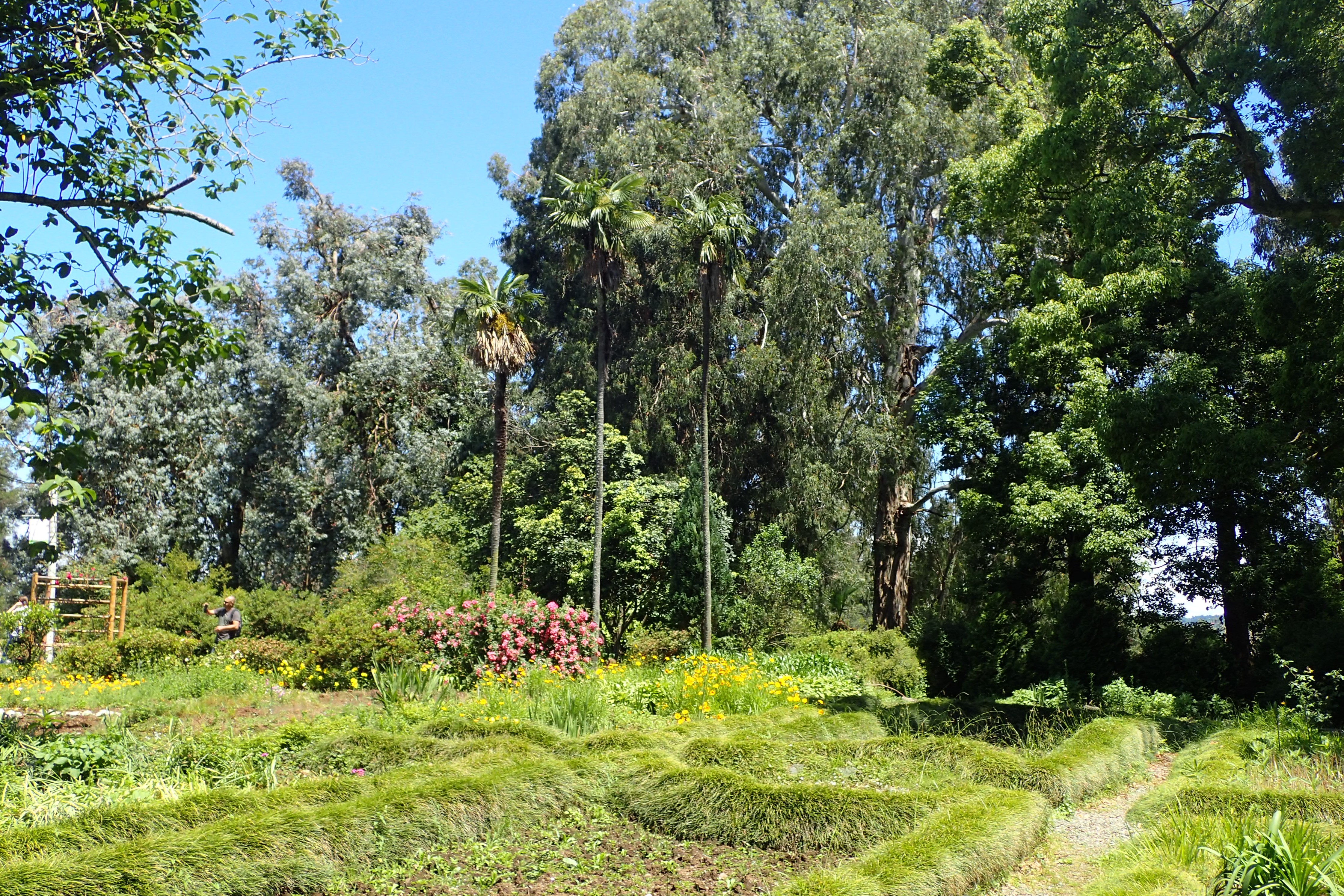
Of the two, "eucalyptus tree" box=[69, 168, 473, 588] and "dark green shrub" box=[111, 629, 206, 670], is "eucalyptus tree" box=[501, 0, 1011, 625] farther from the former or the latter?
"dark green shrub" box=[111, 629, 206, 670]

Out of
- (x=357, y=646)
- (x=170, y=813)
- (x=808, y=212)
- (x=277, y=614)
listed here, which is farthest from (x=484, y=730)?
(x=808, y=212)

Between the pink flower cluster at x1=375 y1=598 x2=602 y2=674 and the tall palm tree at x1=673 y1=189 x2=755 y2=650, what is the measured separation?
6081 millimetres

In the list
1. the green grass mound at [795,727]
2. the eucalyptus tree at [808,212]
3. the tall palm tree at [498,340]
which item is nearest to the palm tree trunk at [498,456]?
the tall palm tree at [498,340]

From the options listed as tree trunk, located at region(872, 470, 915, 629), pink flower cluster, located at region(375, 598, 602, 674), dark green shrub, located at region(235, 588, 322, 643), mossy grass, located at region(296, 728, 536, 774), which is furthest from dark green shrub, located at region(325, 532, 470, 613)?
tree trunk, located at region(872, 470, 915, 629)

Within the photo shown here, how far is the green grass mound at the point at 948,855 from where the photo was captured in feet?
14.6

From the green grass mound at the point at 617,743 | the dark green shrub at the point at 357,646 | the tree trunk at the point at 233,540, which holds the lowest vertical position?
the green grass mound at the point at 617,743

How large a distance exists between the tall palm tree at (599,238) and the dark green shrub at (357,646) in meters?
5.67

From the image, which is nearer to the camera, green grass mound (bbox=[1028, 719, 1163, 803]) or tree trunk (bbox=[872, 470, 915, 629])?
green grass mound (bbox=[1028, 719, 1163, 803])

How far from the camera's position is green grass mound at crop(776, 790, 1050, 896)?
14.6ft

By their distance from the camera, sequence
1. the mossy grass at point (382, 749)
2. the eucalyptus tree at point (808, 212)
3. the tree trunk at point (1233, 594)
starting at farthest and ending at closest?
the eucalyptus tree at point (808, 212) → the tree trunk at point (1233, 594) → the mossy grass at point (382, 749)

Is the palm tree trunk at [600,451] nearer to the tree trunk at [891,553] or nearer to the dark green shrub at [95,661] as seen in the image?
the tree trunk at [891,553]

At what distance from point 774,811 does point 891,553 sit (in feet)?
52.2

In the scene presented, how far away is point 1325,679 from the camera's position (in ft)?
36.2

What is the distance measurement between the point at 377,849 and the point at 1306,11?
12.0m
